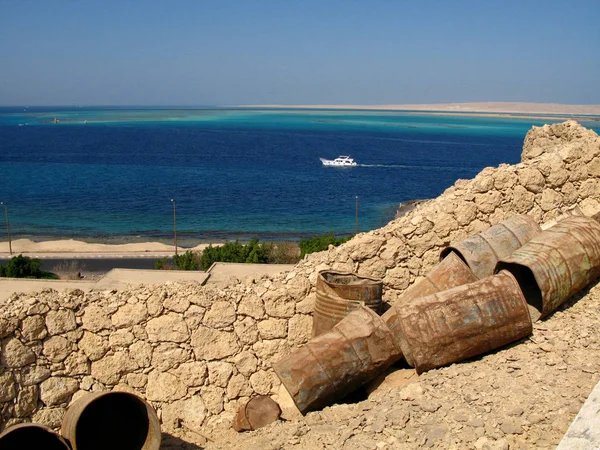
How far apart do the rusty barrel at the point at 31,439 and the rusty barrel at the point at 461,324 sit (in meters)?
3.29

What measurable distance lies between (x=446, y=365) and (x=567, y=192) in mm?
3462

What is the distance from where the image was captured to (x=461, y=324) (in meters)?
6.05

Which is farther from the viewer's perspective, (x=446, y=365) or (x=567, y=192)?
(x=567, y=192)

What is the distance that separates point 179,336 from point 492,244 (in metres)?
3.65

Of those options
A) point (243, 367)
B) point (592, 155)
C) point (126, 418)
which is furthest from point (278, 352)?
point (592, 155)

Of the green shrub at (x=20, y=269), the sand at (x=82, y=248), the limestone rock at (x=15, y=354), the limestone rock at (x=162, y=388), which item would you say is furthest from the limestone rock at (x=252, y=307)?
the sand at (x=82, y=248)

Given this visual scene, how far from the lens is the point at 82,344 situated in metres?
6.37

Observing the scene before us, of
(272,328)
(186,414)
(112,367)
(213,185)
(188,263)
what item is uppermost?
(272,328)

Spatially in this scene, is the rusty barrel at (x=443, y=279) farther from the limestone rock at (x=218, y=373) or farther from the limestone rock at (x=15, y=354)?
the limestone rock at (x=15, y=354)

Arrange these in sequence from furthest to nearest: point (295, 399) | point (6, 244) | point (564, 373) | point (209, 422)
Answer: point (6, 244), point (209, 422), point (295, 399), point (564, 373)

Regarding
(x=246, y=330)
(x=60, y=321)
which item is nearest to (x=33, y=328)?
(x=60, y=321)

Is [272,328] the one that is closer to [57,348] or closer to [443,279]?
[443,279]

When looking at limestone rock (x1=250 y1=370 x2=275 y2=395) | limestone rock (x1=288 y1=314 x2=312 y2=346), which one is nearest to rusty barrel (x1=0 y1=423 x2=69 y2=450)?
limestone rock (x1=250 y1=370 x2=275 y2=395)

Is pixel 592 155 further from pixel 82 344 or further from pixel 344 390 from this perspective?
pixel 82 344
